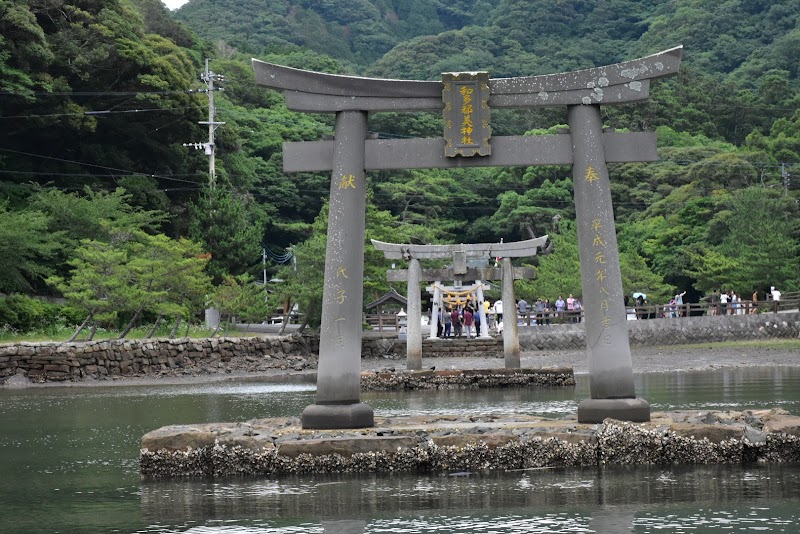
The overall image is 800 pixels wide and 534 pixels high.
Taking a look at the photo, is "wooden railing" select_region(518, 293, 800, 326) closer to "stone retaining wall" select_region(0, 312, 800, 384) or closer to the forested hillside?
"stone retaining wall" select_region(0, 312, 800, 384)

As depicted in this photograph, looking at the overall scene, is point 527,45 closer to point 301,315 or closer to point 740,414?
point 301,315

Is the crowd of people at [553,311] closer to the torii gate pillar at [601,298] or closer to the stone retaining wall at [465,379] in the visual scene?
the stone retaining wall at [465,379]

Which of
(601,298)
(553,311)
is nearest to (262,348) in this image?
(553,311)

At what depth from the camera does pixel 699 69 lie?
85.4 m

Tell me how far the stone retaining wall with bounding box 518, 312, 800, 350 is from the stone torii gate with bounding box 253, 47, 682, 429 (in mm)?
28936

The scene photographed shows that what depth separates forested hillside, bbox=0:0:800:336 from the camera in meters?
39.8

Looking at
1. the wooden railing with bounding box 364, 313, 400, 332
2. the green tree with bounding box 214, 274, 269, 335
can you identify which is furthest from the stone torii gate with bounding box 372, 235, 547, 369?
the wooden railing with bounding box 364, 313, 400, 332

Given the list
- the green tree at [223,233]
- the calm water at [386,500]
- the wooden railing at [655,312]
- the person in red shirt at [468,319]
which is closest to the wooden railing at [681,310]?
the wooden railing at [655,312]

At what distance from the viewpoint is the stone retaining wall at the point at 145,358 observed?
1236 inches

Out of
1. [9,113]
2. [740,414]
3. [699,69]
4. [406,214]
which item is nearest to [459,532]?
[740,414]

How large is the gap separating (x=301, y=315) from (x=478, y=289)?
43.2ft

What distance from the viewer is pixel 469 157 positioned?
13.2 meters

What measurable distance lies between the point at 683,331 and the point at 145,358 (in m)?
20.6

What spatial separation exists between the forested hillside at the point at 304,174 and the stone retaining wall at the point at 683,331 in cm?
542
